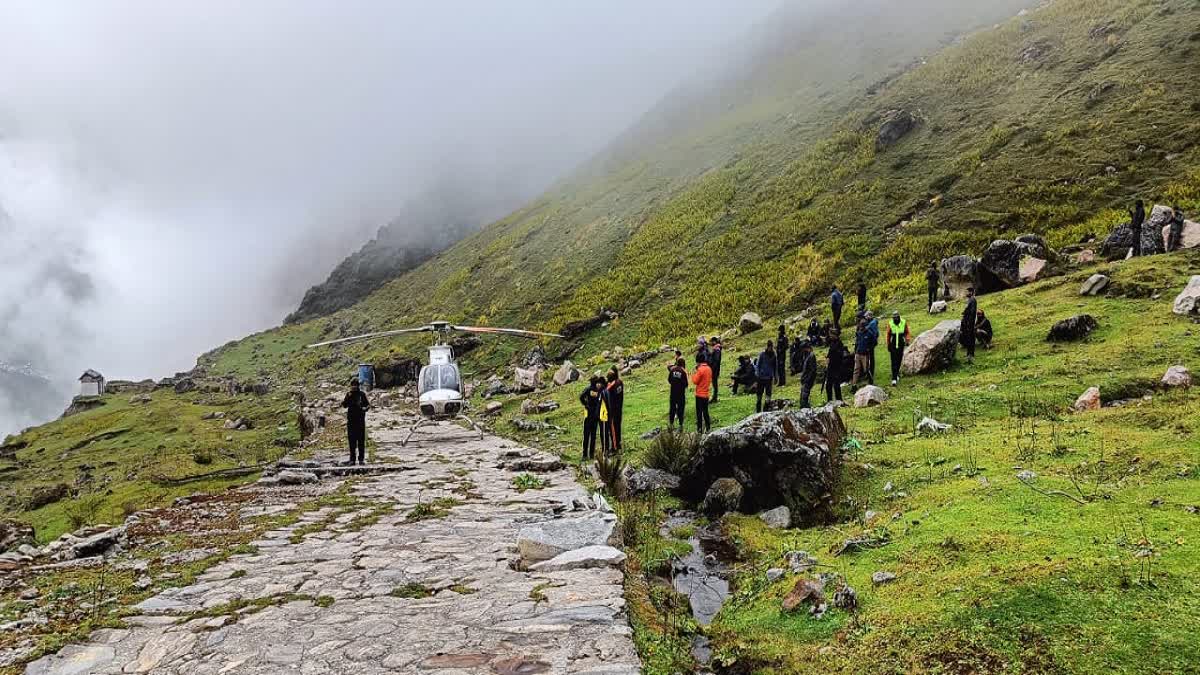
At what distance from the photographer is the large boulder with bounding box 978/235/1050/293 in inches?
877

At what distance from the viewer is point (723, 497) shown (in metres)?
9.98

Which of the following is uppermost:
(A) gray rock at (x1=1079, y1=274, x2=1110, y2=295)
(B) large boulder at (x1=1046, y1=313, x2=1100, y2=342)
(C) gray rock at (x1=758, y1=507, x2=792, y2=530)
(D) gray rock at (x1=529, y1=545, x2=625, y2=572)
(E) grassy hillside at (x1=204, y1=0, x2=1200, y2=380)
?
(E) grassy hillside at (x1=204, y1=0, x2=1200, y2=380)

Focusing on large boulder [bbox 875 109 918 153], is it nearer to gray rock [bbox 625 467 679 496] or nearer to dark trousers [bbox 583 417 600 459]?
dark trousers [bbox 583 417 600 459]

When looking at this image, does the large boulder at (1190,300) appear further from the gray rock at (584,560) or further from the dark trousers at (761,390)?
the gray rock at (584,560)

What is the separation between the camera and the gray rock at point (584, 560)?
22.5 ft

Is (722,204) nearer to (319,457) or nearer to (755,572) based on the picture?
(319,457)

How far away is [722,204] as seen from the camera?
4850 centimetres

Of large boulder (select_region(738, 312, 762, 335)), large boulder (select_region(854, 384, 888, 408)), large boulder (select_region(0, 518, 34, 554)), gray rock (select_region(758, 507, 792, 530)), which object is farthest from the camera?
large boulder (select_region(738, 312, 762, 335))

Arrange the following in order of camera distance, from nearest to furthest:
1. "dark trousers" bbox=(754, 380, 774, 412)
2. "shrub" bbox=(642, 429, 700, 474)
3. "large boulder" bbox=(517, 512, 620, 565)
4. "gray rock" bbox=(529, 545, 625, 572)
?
"gray rock" bbox=(529, 545, 625, 572)
"large boulder" bbox=(517, 512, 620, 565)
"shrub" bbox=(642, 429, 700, 474)
"dark trousers" bbox=(754, 380, 774, 412)

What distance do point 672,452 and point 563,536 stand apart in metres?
4.75

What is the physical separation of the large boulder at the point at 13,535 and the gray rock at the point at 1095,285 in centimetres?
2513

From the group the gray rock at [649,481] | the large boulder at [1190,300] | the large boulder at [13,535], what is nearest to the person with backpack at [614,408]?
the gray rock at [649,481]

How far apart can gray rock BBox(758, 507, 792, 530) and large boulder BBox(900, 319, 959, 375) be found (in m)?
9.52

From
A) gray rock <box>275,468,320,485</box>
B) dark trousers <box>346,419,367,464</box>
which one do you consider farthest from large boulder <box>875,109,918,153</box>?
gray rock <box>275,468,320,485</box>
